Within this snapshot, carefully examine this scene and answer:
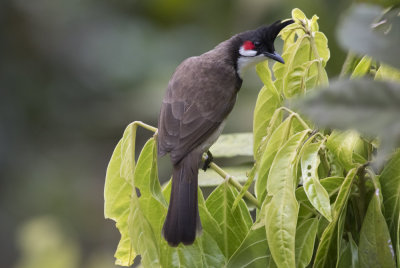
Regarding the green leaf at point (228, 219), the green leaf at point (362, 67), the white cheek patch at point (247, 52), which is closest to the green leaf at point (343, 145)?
the green leaf at point (362, 67)

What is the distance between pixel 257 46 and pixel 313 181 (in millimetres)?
1088

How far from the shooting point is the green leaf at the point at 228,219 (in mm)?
1224

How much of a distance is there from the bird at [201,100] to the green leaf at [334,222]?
16.4 inches

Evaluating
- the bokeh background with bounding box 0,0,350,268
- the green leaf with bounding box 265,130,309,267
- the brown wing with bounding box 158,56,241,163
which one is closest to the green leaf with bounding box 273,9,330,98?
the green leaf with bounding box 265,130,309,267

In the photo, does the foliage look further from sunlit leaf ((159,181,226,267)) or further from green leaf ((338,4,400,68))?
green leaf ((338,4,400,68))

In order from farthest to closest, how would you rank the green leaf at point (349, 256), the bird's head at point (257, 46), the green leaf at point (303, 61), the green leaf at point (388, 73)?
1. the bird's head at point (257, 46)
2. the green leaf at point (303, 61)
3. the green leaf at point (349, 256)
4. the green leaf at point (388, 73)

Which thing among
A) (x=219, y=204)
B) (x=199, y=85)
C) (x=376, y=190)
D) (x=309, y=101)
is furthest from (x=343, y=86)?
(x=199, y=85)

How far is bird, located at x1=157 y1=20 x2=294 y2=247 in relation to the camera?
5.79ft

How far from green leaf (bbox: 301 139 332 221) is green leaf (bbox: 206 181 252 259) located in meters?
0.17

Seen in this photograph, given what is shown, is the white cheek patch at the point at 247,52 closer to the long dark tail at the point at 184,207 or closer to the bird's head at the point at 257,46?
the bird's head at the point at 257,46

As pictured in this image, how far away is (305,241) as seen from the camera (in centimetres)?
114

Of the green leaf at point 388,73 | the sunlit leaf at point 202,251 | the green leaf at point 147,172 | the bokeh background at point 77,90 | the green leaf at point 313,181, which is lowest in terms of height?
the bokeh background at point 77,90

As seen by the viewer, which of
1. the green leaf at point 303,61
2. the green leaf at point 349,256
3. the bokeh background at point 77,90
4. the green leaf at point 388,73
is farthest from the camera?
the bokeh background at point 77,90

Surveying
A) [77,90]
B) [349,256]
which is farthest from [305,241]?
[77,90]
